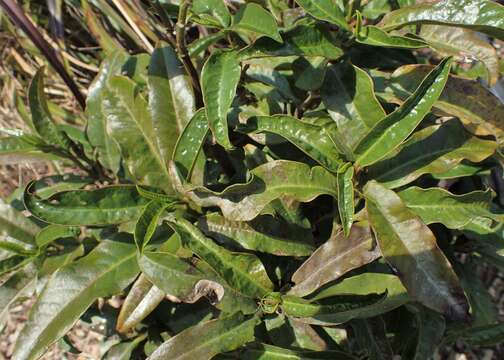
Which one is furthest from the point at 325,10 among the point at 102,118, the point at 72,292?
the point at 72,292

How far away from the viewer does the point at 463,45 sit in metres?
1.10

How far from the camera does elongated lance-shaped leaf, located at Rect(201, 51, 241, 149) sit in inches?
38.0

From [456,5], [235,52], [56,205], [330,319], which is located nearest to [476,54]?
[456,5]

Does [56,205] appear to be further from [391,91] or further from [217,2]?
[391,91]

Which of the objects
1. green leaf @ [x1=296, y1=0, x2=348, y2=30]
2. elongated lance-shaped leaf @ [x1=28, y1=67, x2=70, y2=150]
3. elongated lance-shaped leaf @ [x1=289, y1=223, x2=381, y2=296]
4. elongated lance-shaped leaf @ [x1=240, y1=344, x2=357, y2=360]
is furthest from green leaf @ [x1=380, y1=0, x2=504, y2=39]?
elongated lance-shaped leaf @ [x1=28, y1=67, x2=70, y2=150]

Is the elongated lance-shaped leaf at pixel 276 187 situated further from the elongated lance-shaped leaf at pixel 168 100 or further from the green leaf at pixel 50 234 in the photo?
the green leaf at pixel 50 234

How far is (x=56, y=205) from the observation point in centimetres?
103

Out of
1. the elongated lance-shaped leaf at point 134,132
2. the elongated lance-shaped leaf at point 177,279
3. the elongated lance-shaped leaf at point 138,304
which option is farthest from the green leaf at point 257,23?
the elongated lance-shaped leaf at point 138,304

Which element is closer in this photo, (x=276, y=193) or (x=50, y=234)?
(x=276, y=193)

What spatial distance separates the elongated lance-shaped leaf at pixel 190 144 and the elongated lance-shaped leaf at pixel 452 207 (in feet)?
1.32

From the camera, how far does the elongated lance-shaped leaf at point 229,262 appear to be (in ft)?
3.30

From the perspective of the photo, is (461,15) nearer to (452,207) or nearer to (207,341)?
(452,207)

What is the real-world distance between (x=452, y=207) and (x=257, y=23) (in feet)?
1.54

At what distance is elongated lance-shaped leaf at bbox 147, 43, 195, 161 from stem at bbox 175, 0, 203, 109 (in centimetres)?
3
